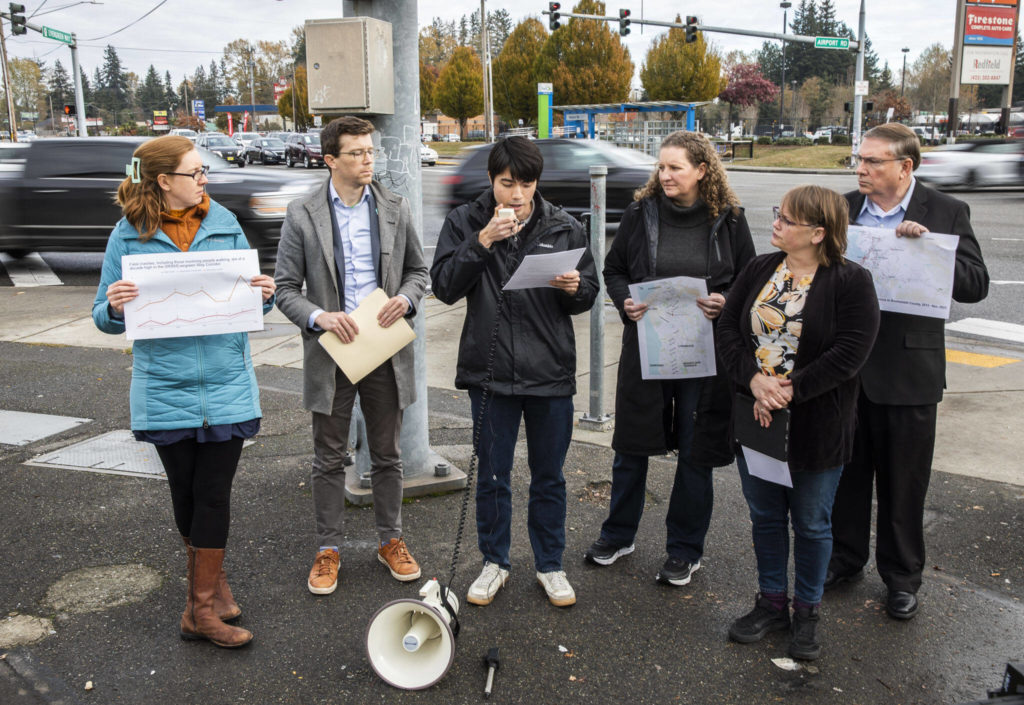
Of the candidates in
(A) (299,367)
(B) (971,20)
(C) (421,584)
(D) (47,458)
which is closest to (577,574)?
(C) (421,584)

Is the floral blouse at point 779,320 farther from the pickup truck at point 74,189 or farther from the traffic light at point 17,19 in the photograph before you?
the traffic light at point 17,19

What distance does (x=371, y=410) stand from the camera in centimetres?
382

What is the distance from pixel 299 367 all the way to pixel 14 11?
30969mm

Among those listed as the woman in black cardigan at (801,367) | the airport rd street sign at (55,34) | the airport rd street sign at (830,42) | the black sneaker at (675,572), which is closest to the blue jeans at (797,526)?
the woman in black cardigan at (801,367)

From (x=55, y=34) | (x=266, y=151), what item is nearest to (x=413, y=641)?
(x=55, y=34)

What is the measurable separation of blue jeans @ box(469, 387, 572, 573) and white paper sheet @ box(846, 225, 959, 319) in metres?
1.33

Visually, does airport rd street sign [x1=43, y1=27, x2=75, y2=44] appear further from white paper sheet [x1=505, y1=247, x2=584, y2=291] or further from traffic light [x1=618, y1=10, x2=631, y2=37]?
white paper sheet [x1=505, y1=247, x2=584, y2=291]

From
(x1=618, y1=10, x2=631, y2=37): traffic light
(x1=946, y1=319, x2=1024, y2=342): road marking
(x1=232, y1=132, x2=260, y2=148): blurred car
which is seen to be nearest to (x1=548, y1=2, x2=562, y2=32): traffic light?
(x1=618, y1=10, x2=631, y2=37): traffic light

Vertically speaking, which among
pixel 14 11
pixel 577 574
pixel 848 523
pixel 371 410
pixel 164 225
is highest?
pixel 14 11

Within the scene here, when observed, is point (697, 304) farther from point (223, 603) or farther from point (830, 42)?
point (830, 42)

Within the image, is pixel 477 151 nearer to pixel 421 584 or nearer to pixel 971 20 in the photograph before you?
pixel 421 584

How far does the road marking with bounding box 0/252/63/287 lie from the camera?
11.5 meters

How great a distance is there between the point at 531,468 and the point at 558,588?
1.65 feet

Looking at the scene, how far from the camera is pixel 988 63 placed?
3794cm
